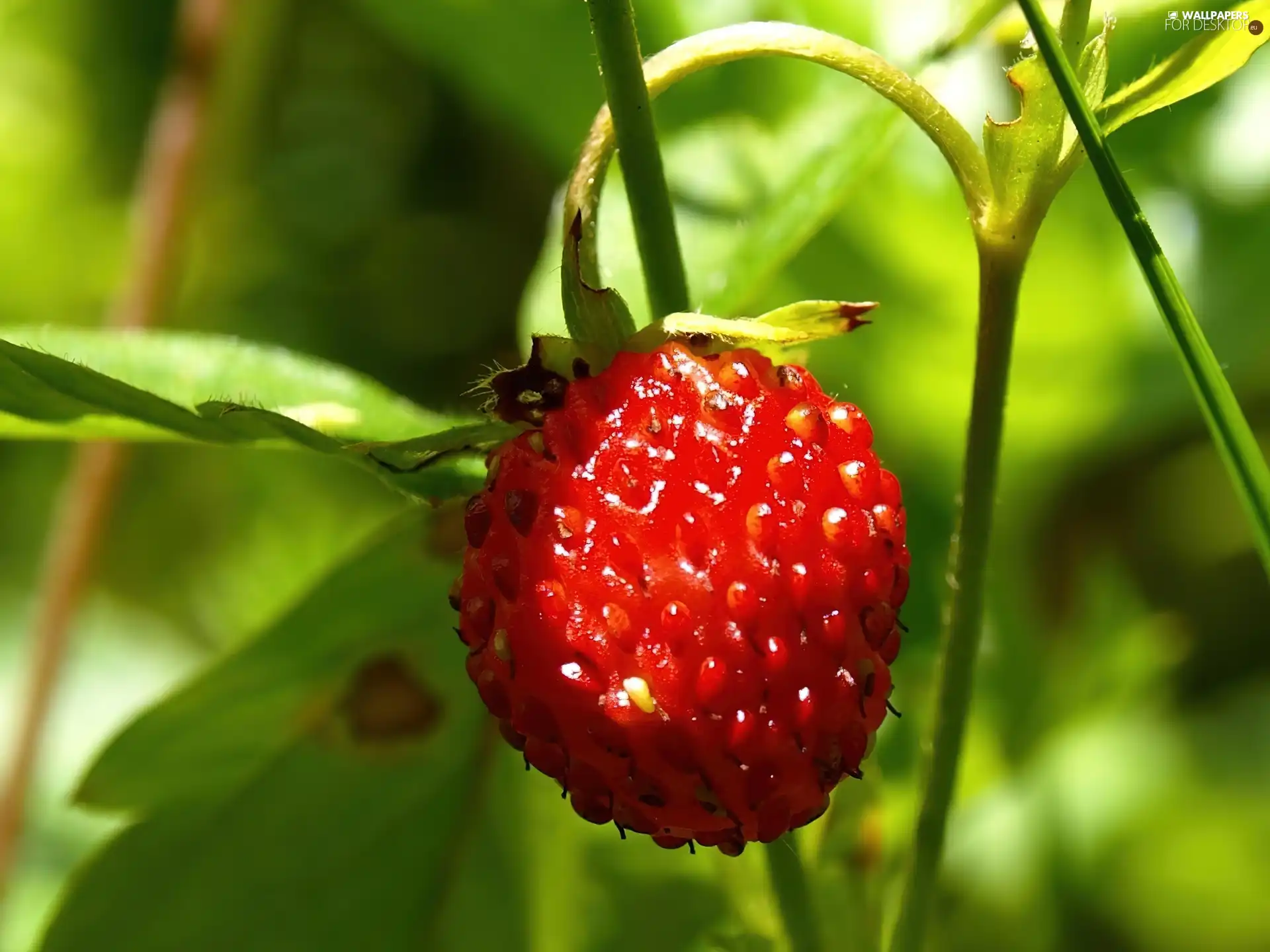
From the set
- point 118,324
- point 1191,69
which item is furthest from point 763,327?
point 118,324

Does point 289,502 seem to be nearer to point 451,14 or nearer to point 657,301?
point 451,14

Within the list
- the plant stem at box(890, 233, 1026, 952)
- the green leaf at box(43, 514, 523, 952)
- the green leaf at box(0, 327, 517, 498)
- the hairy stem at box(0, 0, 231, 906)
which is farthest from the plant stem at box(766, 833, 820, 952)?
the hairy stem at box(0, 0, 231, 906)

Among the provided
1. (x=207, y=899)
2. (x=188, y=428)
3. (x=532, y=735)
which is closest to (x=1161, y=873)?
(x=207, y=899)

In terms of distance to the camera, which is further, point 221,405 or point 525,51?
point 525,51

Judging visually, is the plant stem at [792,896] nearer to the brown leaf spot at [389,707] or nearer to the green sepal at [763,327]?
the green sepal at [763,327]

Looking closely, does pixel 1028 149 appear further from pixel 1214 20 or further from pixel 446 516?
pixel 446 516

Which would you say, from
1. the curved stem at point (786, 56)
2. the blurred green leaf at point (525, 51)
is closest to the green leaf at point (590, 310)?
the curved stem at point (786, 56)
